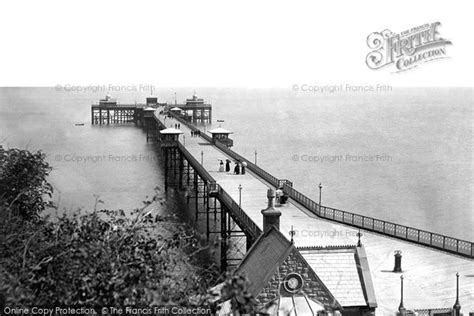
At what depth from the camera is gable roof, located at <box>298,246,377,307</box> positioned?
20797 millimetres

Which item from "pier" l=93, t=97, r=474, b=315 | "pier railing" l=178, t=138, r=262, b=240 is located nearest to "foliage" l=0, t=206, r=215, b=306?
"pier" l=93, t=97, r=474, b=315

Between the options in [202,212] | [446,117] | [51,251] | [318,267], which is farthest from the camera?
[446,117]

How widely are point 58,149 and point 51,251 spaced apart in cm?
9609

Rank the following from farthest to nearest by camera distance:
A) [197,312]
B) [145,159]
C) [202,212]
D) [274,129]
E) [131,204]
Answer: [274,129]
[145,159]
[131,204]
[202,212]
[197,312]

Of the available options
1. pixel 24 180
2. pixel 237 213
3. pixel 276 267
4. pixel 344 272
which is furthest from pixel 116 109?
pixel 276 267

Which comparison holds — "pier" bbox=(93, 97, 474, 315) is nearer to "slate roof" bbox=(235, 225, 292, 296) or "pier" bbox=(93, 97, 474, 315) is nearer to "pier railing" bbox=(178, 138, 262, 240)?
"pier railing" bbox=(178, 138, 262, 240)

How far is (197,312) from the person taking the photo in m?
11.6

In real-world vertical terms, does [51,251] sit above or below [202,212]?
above

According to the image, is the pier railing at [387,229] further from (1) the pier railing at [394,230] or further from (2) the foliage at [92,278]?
(2) the foliage at [92,278]

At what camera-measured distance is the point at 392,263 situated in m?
29.5

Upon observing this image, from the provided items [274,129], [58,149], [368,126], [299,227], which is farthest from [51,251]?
[368,126]

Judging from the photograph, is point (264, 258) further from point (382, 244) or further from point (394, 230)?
point (394, 230)

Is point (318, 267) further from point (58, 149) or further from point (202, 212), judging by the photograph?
point (58, 149)

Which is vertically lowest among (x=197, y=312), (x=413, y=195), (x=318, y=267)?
(x=413, y=195)
